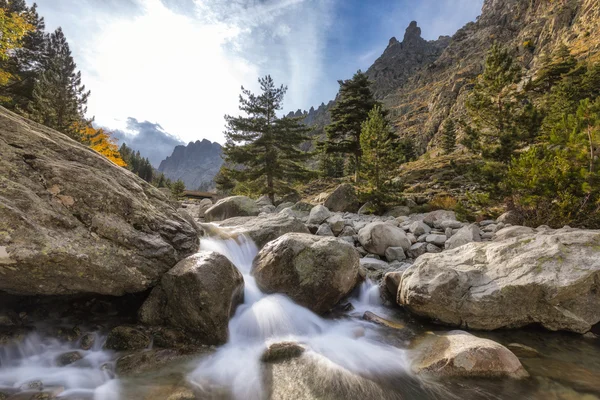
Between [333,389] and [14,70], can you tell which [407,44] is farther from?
[333,389]

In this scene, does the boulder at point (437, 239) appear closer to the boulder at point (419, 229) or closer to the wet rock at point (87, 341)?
the boulder at point (419, 229)

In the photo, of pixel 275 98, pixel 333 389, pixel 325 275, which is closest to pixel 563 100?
pixel 275 98

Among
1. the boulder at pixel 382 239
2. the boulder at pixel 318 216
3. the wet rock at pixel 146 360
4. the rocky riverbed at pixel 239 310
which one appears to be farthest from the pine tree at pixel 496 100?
the wet rock at pixel 146 360

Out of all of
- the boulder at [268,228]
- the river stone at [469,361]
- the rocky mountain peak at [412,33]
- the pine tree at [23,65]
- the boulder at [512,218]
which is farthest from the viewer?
the rocky mountain peak at [412,33]

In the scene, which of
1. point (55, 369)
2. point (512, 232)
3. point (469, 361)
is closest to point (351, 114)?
point (512, 232)

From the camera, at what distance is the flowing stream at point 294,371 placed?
345cm

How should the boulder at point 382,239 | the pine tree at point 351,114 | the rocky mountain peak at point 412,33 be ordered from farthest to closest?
the rocky mountain peak at point 412,33 → the pine tree at point 351,114 → the boulder at point 382,239

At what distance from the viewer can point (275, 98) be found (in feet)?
66.7

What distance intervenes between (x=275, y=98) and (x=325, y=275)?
1737 centimetres

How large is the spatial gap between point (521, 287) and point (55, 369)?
7469 mm

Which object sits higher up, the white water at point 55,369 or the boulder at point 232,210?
the boulder at point 232,210

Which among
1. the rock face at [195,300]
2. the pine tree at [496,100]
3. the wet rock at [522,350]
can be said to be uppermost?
the pine tree at [496,100]

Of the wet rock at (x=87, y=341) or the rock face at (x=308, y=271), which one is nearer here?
the wet rock at (x=87, y=341)

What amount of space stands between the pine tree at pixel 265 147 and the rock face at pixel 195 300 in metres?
15.4
